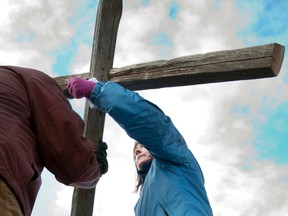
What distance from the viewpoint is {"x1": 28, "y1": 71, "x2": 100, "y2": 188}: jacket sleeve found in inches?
88.7

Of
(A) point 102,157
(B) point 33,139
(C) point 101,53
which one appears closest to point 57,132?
(B) point 33,139

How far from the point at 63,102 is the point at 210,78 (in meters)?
1.15

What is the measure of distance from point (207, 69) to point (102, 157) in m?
1.00

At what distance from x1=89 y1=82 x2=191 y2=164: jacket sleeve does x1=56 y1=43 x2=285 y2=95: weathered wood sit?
1.44 feet

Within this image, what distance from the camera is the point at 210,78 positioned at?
121 inches

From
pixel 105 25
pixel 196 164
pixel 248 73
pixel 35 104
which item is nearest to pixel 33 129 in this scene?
pixel 35 104

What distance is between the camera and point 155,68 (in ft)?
10.7

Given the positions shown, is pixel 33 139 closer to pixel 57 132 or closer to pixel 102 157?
pixel 57 132

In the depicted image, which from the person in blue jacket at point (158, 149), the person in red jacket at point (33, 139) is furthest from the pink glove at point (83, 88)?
the person in red jacket at point (33, 139)

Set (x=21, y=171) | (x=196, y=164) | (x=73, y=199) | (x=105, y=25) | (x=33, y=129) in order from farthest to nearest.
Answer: (x=105, y=25)
(x=73, y=199)
(x=196, y=164)
(x=33, y=129)
(x=21, y=171)

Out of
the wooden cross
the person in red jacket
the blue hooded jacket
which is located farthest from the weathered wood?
the person in red jacket

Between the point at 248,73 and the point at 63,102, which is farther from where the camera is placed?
the point at 248,73

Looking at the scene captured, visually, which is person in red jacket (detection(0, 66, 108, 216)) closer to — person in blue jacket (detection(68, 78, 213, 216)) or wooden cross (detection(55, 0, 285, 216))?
person in blue jacket (detection(68, 78, 213, 216))

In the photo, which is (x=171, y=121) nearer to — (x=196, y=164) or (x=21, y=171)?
(x=196, y=164)
